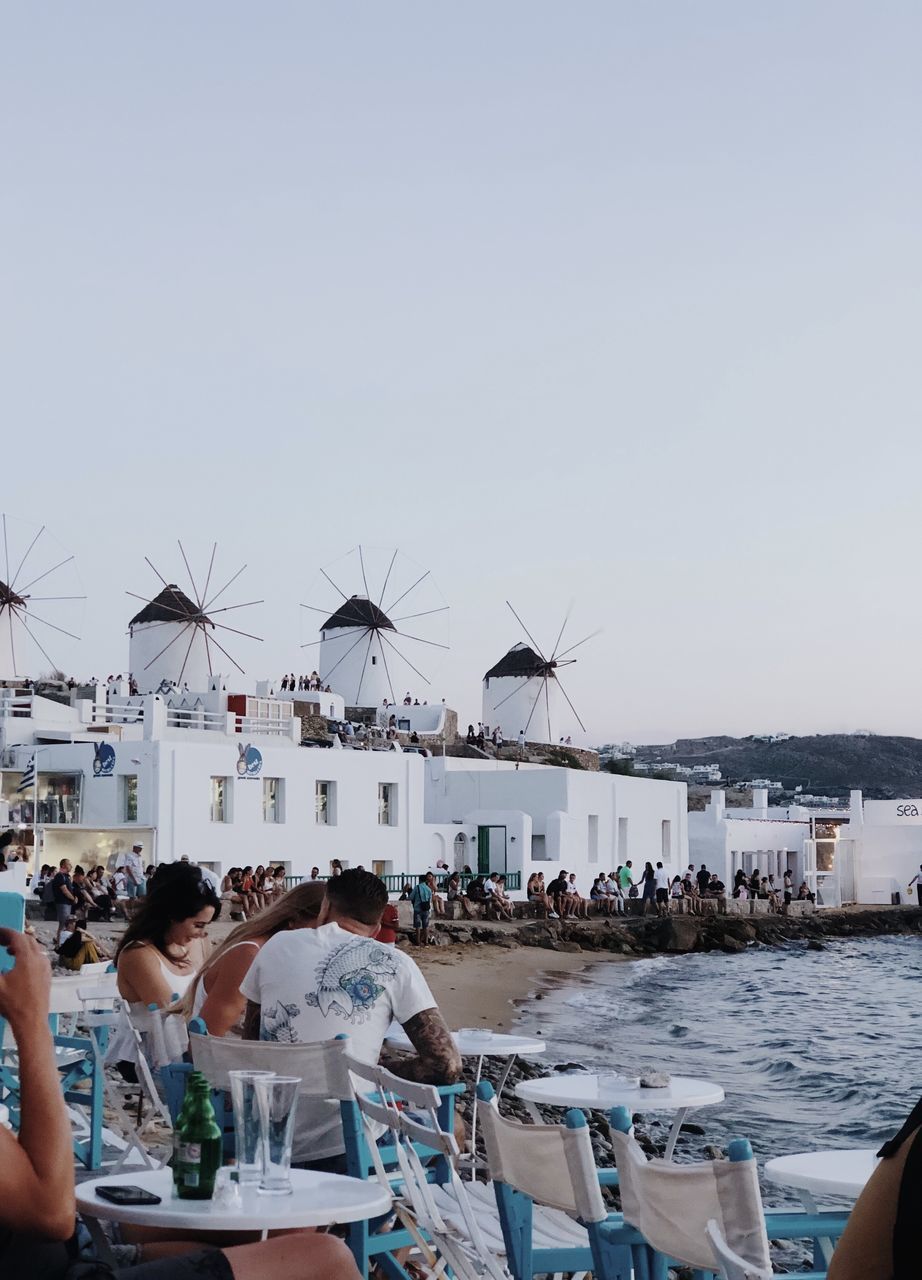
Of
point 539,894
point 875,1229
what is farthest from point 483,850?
point 875,1229

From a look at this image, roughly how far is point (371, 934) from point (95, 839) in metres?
26.1

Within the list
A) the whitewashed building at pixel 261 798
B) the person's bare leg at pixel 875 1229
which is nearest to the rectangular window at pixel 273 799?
the whitewashed building at pixel 261 798

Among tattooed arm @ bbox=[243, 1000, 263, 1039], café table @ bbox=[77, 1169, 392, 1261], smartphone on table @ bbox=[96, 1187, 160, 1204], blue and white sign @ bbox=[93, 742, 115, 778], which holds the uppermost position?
blue and white sign @ bbox=[93, 742, 115, 778]

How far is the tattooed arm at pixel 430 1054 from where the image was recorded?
477 centimetres

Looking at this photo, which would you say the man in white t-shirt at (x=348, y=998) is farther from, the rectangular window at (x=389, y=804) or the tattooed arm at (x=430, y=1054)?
the rectangular window at (x=389, y=804)

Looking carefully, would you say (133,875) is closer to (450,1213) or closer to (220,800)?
(220,800)

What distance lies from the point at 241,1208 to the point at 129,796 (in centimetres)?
2760

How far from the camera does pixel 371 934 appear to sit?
16.8 ft

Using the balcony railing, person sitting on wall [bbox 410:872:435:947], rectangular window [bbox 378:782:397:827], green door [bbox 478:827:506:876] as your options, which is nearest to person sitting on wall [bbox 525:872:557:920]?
the balcony railing

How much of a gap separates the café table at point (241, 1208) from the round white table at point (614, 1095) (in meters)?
1.94

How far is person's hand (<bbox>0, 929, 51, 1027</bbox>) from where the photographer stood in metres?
2.76

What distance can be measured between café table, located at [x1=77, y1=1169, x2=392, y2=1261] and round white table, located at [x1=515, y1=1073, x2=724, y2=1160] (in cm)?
194

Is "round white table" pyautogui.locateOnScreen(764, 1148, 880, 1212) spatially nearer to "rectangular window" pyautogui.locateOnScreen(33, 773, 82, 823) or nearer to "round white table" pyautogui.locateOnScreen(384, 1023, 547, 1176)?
"round white table" pyautogui.locateOnScreen(384, 1023, 547, 1176)

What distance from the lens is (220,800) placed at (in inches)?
1220
